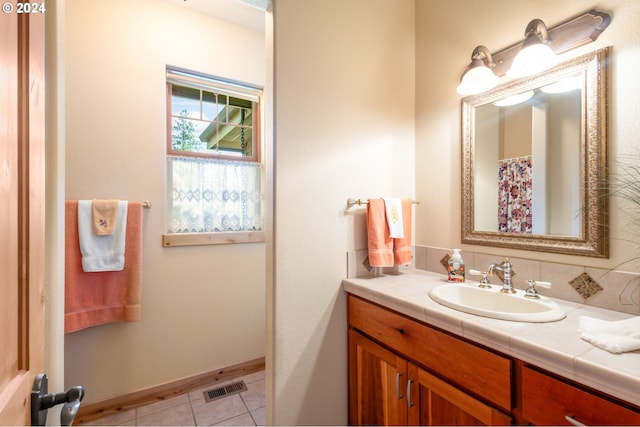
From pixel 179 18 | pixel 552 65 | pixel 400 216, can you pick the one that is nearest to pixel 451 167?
pixel 400 216

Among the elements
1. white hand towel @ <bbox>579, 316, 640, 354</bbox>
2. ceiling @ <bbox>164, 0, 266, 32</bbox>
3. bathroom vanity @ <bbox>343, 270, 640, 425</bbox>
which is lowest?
bathroom vanity @ <bbox>343, 270, 640, 425</bbox>

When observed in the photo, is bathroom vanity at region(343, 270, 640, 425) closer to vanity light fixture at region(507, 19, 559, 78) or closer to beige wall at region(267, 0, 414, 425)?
beige wall at region(267, 0, 414, 425)

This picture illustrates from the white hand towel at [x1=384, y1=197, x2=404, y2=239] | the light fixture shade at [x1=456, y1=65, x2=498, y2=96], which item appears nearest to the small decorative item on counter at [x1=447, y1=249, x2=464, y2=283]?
the white hand towel at [x1=384, y1=197, x2=404, y2=239]

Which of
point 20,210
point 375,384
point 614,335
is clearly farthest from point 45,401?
point 614,335

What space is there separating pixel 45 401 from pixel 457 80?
1990 mm

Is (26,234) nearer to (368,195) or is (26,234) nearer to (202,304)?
(368,195)

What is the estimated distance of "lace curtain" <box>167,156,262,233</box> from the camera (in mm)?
1968

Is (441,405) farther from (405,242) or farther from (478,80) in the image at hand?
(478,80)

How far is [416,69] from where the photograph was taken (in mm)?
1770

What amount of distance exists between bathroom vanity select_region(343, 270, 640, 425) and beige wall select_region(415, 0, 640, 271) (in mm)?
331

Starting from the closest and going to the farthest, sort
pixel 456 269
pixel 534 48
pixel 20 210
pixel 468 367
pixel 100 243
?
1. pixel 20 210
2. pixel 468 367
3. pixel 534 48
4. pixel 456 269
5. pixel 100 243

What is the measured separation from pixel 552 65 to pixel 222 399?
2.65 m

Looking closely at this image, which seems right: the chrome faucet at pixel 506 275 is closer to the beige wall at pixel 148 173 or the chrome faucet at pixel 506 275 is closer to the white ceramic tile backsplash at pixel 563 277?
the white ceramic tile backsplash at pixel 563 277

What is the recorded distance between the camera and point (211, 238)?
2070 millimetres
